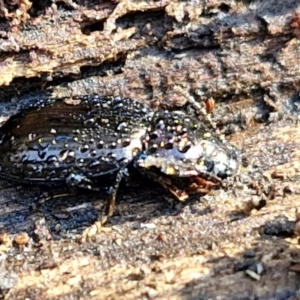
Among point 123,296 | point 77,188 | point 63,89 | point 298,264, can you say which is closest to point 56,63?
point 63,89

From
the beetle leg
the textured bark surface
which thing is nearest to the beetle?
the beetle leg

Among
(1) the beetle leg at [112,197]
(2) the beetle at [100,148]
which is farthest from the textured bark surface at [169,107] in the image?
(2) the beetle at [100,148]

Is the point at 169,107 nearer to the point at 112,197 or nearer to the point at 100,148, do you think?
the point at 100,148

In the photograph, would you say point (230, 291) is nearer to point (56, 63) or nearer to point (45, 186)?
point (45, 186)

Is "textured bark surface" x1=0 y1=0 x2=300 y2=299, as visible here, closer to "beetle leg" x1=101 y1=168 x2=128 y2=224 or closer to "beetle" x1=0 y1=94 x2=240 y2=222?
"beetle leg" x1=101 y1=168 x2=128 y2=224

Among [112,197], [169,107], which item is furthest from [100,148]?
[169,107]

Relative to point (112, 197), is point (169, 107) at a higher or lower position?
higher

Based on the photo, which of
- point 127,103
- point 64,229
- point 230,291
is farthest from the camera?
point 127,103

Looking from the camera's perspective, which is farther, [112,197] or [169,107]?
[169,107]
